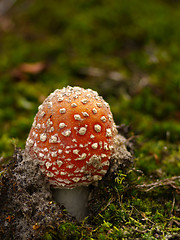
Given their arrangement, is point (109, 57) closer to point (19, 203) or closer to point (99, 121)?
point (99, 121)

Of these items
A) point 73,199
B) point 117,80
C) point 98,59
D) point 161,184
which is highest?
point 98,59

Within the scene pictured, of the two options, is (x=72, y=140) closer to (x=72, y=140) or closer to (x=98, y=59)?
(x=72, y=140)

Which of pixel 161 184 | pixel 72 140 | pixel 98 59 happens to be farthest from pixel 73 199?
pixel 98 59

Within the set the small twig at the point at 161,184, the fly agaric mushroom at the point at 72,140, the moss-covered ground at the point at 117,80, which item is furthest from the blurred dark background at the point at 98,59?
the fly agaric mushroom at the point at 72,140

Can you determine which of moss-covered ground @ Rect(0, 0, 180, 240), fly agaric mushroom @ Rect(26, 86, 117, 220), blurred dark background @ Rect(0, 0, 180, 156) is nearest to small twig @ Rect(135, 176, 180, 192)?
moss-covered ground @ Rect(0, 0, 180, 240)

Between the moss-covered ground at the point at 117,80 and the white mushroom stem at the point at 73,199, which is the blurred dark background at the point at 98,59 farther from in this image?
the white mushroom stem at the point at 73,199
